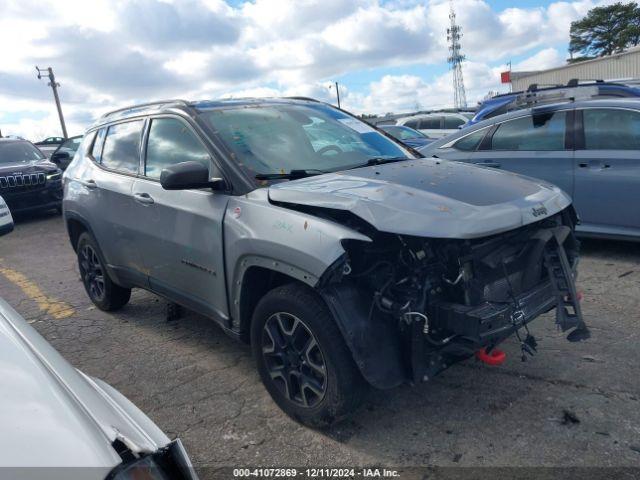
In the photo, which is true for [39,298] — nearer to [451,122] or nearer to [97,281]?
[97,281]

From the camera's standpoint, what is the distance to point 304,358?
9.68 feet

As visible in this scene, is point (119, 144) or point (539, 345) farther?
point (119, 144)

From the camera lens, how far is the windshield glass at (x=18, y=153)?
37.2 ft

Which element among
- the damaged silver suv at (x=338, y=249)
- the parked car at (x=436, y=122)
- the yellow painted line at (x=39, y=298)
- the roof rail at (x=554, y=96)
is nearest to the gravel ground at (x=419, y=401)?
the damaged silver suv at (x=338, y=249)

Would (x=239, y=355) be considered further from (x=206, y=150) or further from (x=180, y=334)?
(x=206, y=150)

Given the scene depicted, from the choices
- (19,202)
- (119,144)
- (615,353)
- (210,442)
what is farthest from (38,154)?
(615,353)

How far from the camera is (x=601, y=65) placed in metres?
35.0

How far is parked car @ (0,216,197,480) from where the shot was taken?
1335mm

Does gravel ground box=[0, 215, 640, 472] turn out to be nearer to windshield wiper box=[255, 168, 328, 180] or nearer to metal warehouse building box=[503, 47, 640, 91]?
windshield wiper box=[255, 168, 328, 180]

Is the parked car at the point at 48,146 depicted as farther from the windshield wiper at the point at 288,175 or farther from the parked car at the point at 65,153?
the windshield wiper at the point at 288,175

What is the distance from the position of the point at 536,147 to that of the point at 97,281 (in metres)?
4.63

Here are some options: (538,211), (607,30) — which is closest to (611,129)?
(538,211)

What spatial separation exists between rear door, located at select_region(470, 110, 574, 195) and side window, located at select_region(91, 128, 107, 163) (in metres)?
Answer: 3.63

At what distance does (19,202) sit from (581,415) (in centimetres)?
1050
